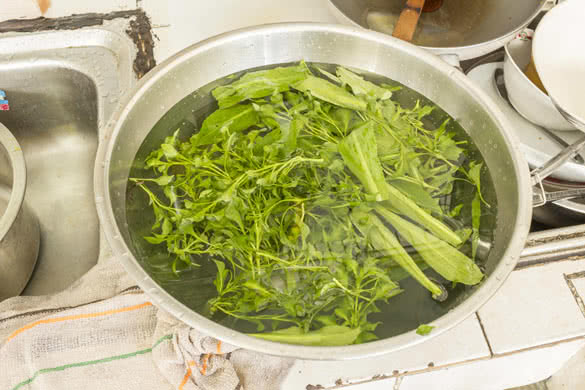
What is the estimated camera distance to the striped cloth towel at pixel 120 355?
2.49 feet

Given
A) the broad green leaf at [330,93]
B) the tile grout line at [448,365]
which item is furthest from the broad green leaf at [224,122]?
the tile grout line at [448,365]

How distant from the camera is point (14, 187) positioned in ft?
3.10

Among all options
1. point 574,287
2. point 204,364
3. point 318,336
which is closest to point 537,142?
point 574,287

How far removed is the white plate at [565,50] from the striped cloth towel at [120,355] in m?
0.74

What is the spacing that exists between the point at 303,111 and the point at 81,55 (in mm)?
622

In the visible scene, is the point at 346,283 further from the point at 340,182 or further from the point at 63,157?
the point at 63,157

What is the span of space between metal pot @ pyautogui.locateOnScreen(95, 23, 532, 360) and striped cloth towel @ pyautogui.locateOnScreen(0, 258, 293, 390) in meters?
0.15

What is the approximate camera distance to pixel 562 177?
94 centimetres

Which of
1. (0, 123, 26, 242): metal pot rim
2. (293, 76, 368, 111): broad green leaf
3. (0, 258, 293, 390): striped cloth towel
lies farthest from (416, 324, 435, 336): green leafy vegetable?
(0, 123, 26, 242): metal pot rim

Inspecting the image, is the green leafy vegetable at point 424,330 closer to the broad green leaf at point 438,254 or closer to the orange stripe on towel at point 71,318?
the broad green leaf at point 438,254

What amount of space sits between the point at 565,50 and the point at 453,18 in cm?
27

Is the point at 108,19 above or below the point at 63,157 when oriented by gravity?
above

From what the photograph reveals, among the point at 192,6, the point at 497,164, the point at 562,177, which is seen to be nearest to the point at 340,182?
the point at 497,164

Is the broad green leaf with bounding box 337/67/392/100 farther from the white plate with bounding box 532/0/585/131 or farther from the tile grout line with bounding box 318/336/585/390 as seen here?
the tile grout line with bounding box 318/336/585/390
